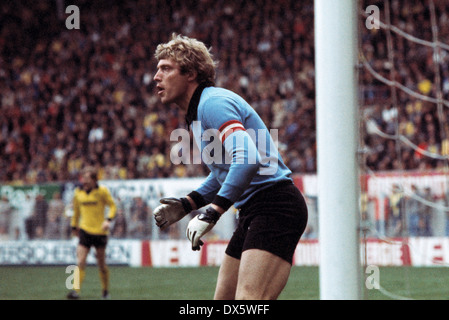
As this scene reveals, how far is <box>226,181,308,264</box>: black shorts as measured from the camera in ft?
12.8

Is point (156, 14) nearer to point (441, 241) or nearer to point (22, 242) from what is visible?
point (22, 242)

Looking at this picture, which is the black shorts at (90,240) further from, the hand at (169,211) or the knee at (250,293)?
the knee at (250,293)

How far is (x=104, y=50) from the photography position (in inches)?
993

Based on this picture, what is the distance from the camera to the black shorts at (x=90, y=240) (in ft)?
37.2

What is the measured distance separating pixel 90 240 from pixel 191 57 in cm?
771

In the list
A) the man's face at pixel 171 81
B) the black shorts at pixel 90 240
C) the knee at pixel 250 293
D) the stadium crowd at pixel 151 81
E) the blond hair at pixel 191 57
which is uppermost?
the stadium crowd at pixel 151 81

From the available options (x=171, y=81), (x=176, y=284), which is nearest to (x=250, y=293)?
(x=171, y=81)

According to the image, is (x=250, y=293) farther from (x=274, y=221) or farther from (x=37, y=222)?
(x=37, y=222)

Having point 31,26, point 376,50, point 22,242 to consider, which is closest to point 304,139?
point 376,50

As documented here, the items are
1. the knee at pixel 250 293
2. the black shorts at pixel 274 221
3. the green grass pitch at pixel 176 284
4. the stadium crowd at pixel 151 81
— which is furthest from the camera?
the stadium crowd at pixel 151 81

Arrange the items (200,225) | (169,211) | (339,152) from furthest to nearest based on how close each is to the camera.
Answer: (339,152)
(169,211)
(200,225)

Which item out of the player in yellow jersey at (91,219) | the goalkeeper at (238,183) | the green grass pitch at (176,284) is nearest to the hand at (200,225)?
the goalkeeper at (238,183)

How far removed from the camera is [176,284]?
41.5 ft

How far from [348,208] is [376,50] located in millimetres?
16576
